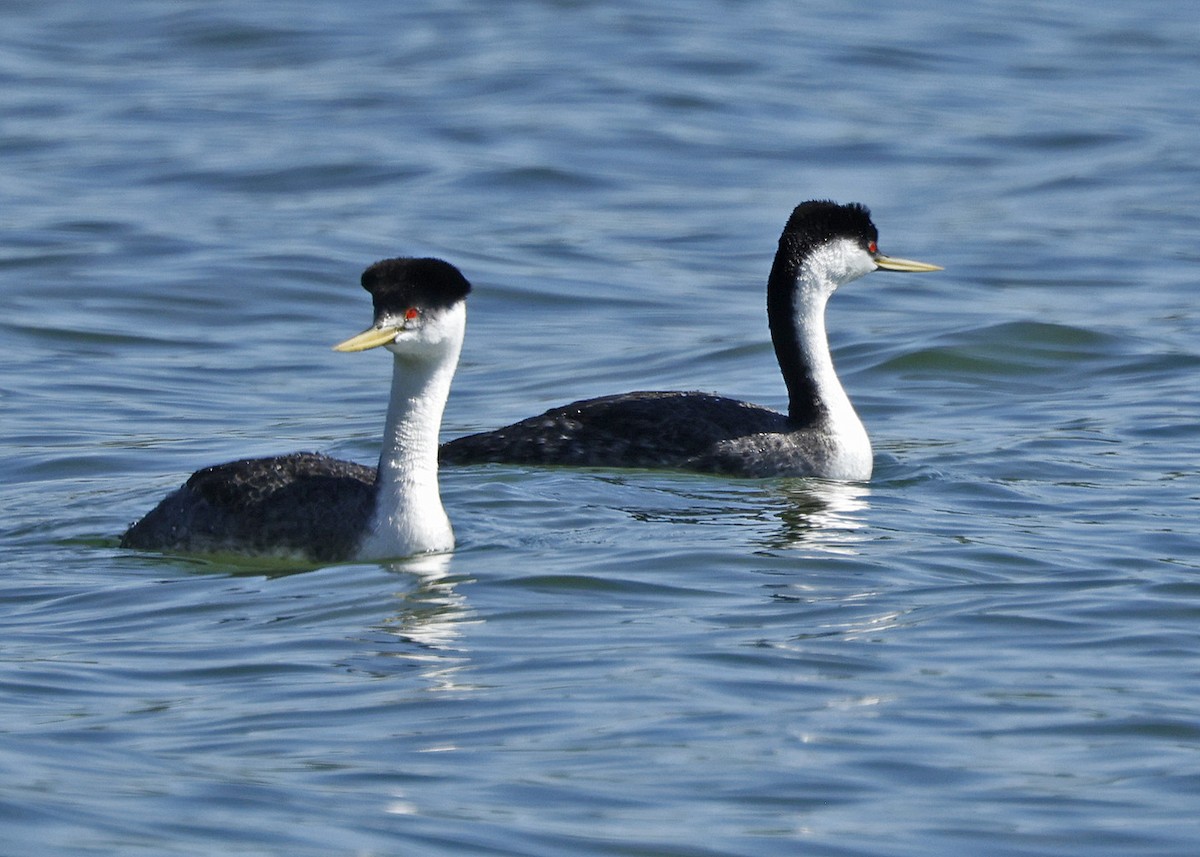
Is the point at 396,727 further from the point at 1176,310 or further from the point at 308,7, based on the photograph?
the point at 308,7

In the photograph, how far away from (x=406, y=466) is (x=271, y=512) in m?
0.67

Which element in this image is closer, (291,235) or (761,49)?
(291,235)

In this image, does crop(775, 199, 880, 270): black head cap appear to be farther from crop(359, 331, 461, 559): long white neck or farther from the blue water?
crop(359, 331, 461, 559): long white neck

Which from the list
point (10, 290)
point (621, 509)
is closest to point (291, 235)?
point (10, 290)

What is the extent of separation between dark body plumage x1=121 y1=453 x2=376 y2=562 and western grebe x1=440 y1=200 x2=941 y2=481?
234cm

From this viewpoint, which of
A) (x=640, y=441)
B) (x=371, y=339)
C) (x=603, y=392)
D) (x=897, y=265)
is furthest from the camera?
(x=603, y=392)

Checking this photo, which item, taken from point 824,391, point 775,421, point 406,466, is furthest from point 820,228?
point 406,466

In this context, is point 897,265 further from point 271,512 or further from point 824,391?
point 271,512

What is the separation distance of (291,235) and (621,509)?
10.1m

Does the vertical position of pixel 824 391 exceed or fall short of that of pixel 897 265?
it falls short

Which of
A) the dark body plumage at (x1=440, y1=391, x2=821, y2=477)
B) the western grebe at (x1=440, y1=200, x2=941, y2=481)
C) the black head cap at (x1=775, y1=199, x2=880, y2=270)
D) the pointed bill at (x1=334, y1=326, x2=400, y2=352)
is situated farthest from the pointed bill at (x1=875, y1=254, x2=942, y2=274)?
the pointed bill at (x1=334, y1=326, x2=400, y2=352)

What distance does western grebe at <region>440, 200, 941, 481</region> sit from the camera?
503 inches

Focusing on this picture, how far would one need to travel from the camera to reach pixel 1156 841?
22.0ft

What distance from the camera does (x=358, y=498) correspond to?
10.2 m
